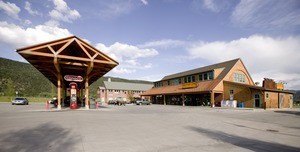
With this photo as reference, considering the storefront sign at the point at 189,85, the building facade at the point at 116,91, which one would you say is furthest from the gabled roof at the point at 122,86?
the storefront sign at the point at 189,85

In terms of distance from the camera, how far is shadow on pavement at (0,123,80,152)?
266 inches

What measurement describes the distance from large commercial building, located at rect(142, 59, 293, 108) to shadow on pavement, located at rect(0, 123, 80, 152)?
2873cm

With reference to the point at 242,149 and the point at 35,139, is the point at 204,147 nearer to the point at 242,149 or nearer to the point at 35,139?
the point at 242,149

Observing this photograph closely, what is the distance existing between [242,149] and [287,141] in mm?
2870

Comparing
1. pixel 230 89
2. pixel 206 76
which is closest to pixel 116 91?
pixel 206 76

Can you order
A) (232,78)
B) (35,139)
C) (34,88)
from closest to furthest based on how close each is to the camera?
(35,139)
(232,78)
(34,88)

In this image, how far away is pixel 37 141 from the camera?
773 centimetres

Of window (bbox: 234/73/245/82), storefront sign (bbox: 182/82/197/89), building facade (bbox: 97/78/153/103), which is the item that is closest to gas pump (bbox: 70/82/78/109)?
storefront sign (bbox: 182/82/197/89)

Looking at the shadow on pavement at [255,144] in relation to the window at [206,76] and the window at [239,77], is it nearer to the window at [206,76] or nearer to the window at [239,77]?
the window at [206,76]

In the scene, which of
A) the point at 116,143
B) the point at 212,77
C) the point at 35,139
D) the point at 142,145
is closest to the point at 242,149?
the point at 142,145

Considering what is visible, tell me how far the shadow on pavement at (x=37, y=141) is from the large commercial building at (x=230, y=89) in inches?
1131

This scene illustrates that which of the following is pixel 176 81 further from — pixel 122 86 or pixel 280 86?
pixel 122 86

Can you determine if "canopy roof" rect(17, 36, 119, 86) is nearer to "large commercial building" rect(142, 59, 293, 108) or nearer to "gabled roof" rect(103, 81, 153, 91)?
"large commercial building" rect(142, 59, 293, 108)

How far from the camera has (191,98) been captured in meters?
47.4
